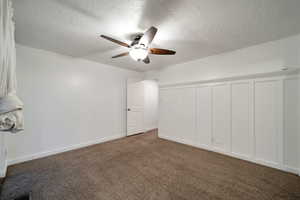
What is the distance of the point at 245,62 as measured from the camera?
2.55 meters

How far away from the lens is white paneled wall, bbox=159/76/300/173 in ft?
6.95

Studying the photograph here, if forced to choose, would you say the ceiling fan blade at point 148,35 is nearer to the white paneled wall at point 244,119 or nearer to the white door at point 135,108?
the white paneled wall at point 244,119

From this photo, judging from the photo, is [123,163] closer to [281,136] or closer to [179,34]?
[179,34]

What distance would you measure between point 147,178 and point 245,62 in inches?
118

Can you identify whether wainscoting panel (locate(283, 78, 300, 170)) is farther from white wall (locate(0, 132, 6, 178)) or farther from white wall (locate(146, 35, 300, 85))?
white wall (locate(0, 132, 6, 178))

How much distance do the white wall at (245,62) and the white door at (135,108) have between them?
1472 millimetres

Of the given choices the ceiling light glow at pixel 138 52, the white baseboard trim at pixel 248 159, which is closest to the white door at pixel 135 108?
the white baseboard trim at pixel 248 159

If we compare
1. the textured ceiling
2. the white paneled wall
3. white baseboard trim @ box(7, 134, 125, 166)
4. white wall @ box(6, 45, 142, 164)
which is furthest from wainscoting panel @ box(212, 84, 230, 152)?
white baseboard trim @ box(7, 134, 125, 166)

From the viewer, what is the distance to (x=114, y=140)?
3.74 meters

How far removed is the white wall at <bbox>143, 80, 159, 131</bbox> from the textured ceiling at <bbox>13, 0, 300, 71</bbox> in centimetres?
290

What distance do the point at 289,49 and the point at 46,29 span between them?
412 cm

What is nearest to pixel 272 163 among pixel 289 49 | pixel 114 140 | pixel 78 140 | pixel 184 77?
pixel 289 49

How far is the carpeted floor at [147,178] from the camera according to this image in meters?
1.62

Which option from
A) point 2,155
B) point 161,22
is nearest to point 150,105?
point 161,22
